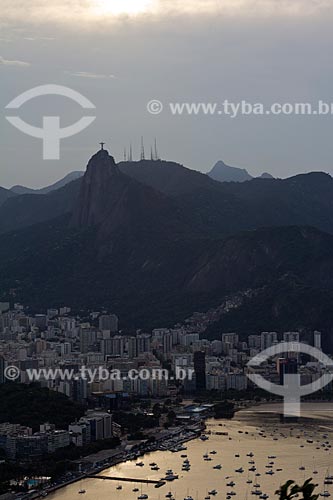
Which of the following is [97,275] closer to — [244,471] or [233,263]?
[233,263]

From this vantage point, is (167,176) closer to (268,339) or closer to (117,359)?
(268,339)

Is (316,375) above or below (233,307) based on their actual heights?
below

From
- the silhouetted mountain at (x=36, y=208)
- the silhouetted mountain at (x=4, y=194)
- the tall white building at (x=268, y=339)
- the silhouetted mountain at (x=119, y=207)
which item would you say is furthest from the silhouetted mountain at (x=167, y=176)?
the tall white building at (x=268, y=339)

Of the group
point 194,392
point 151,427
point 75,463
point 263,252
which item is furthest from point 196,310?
point 75,463

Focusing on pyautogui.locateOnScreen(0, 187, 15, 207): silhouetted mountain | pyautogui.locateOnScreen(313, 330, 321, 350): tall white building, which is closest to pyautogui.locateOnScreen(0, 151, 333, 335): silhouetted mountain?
pyautogui.locateOnScreen(313, 330, 321, 350): tall white building

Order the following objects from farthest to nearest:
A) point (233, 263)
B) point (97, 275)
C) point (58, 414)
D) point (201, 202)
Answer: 1. point (201, 202)
2. point (97, 275)
3. point (233, 263)
4. point (58, 414)

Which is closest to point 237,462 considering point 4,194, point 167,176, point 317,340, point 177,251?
point 317,340
